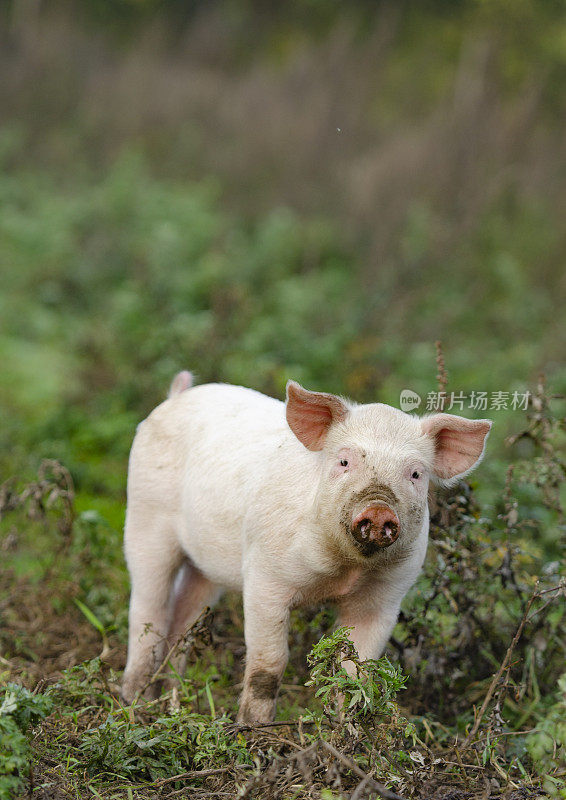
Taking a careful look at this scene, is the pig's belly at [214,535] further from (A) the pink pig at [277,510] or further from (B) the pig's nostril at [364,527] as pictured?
(B) the pig's nostril at [364,527]

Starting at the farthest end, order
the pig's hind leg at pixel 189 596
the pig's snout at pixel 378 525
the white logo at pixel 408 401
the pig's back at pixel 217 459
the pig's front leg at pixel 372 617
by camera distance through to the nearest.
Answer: the pig's hind leg at pixel 189 596 < the white logo at pixel 408 401 < the pig's back at pixel 217 459 < the pig's front leg at pixel 372 617 < the pig's snout at pixel 378 525

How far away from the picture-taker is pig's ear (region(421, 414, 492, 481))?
342 centimetres

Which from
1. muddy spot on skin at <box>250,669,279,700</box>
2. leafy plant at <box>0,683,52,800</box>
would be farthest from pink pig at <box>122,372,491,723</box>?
leafy plant at <box>0,683,52,800</box>

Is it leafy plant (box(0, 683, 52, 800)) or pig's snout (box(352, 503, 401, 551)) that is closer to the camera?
leafy plant (box(0, 683, 52, 800))

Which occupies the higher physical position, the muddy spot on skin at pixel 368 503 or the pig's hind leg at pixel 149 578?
the muddy spot on skin at pixel 368 503

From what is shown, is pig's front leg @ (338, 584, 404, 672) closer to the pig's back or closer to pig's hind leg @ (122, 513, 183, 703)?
the pig's back

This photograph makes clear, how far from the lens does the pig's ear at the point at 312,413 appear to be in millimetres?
3352

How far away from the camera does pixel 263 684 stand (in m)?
3.59

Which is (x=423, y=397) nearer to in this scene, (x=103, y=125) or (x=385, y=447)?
(x=385, y=447)

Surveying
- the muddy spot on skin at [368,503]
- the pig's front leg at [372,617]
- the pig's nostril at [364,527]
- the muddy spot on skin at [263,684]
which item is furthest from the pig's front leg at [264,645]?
the pig's nostril at [364,527]

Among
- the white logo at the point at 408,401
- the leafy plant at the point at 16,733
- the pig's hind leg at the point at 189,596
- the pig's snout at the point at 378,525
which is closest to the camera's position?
the leafy plant at the point at 16,733

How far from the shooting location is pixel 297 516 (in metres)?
3.52

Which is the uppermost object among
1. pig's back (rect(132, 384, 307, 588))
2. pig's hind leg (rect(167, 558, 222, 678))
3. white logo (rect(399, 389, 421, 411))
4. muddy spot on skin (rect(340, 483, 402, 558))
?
muddy spot on skin (rect(340, 483, 402, 558))

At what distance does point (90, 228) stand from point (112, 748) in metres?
9.75
